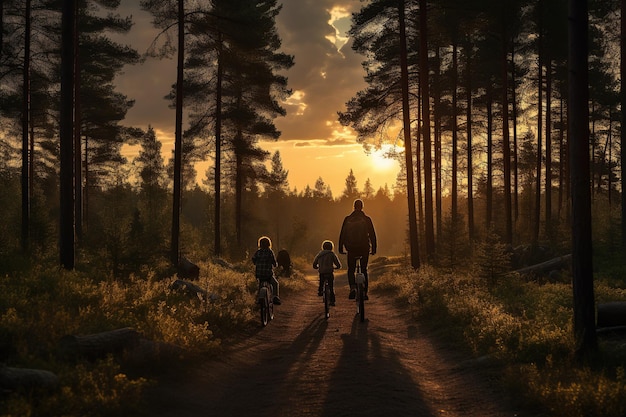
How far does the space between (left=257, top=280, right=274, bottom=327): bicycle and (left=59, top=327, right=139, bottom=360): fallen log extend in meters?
4.78

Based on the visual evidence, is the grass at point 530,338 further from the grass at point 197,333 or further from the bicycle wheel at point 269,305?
the bicycle wheel at point 269,305

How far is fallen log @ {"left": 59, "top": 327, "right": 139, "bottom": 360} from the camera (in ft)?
24.5

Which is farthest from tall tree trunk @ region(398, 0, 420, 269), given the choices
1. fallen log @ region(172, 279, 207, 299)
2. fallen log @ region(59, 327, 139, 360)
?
fallen log @ region(59, 327, 139, 360)

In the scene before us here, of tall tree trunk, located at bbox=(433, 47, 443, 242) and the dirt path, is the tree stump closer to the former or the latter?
the dirt path

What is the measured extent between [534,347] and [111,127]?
1260 inches

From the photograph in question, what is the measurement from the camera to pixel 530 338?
8.68 m

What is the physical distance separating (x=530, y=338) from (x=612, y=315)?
2.01 metres

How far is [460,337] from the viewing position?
10.7 m

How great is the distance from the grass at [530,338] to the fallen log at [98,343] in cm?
557

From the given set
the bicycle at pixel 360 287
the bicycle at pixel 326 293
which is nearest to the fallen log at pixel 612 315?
the bicycle at pixel 360 287

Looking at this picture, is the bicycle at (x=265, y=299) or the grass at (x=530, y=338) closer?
the grass at (x=530, y=338)

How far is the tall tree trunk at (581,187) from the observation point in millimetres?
7859

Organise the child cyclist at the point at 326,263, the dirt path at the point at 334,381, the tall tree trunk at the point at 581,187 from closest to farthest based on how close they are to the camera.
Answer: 1. the dirt path at the point at 334,381
2. the tall tree trunk at the point at 581,187
3. the child cyclist at the point at 326,263

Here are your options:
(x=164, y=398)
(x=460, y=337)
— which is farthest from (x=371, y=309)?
(x=164, y=398)
